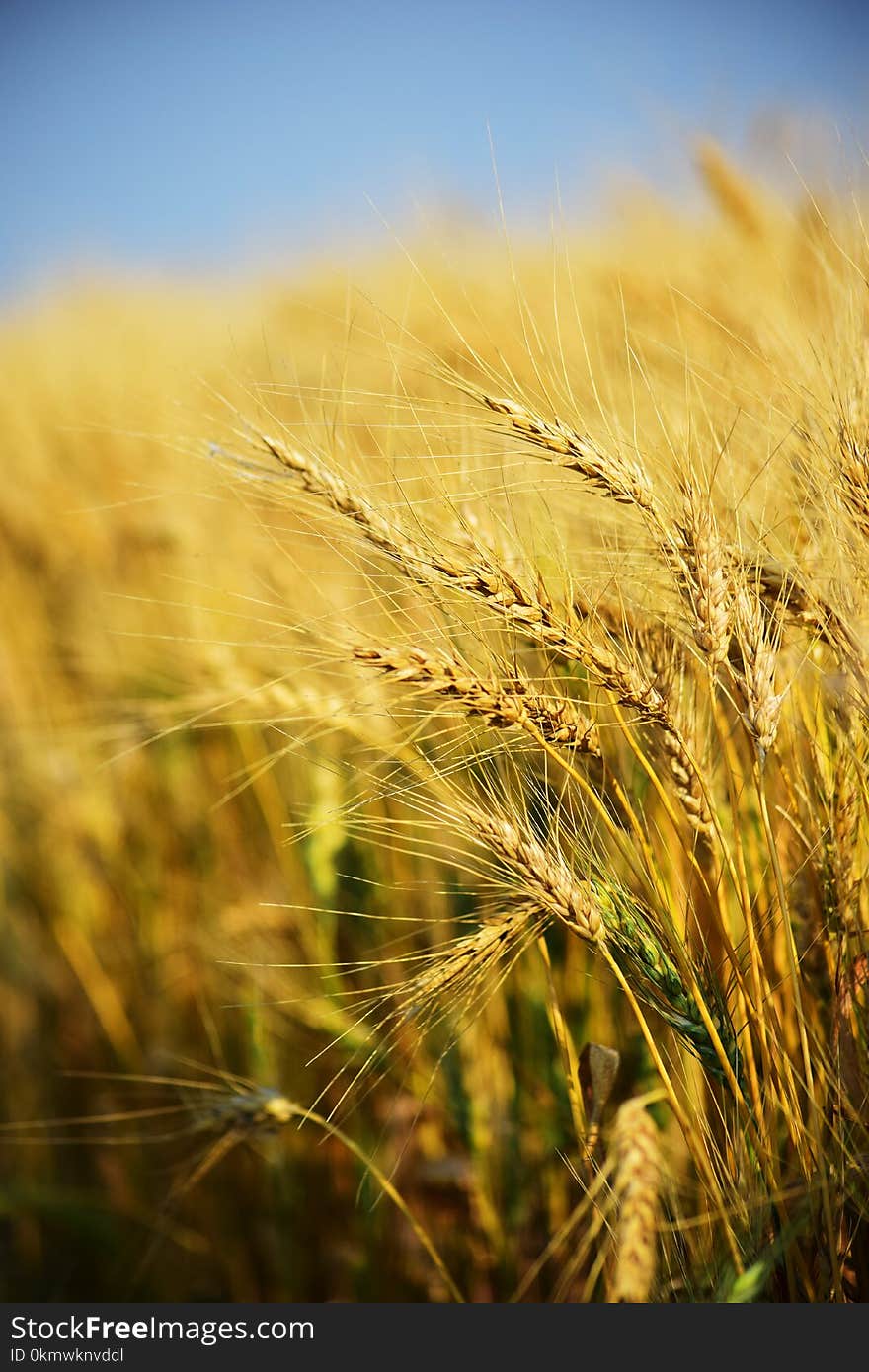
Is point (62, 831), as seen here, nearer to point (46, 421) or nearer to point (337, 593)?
point (337, 593)

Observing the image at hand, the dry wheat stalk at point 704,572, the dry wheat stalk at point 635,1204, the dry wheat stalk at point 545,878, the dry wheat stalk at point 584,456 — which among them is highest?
the dry wheat stalk at point 584,456

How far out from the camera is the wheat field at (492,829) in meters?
0.78

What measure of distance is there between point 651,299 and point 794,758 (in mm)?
1194

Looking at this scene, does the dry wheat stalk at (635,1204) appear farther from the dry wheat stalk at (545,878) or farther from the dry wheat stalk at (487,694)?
the dry wheat stalk at (487,694)

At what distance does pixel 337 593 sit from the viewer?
153 centimetres

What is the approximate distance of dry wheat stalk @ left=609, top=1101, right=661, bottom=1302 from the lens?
2.24 ft

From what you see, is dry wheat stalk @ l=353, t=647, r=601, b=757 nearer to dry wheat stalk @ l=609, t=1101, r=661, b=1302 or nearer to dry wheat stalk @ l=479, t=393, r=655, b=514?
dry wheat stalk @ l=479, t=393, r=655, b=514

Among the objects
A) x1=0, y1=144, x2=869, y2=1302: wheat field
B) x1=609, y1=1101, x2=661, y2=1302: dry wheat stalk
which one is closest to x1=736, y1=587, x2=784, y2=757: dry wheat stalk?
x1=0, y1=144, x2=869, y2=1302: wheat field

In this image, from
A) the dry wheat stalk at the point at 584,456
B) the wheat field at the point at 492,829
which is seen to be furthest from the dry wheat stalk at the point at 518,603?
the dry wheat stalk at the point at 584,456

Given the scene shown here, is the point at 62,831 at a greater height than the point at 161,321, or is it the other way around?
the point at 161,321

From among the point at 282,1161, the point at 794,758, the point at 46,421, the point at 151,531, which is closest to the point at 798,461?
the point at 794,758

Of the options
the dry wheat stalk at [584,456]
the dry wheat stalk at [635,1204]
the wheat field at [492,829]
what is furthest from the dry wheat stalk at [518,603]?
the dry wheat stalk at [635,1204]

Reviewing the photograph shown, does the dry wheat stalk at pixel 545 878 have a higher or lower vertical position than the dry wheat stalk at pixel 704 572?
lower

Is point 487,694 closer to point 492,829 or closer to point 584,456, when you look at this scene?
point 492,829
